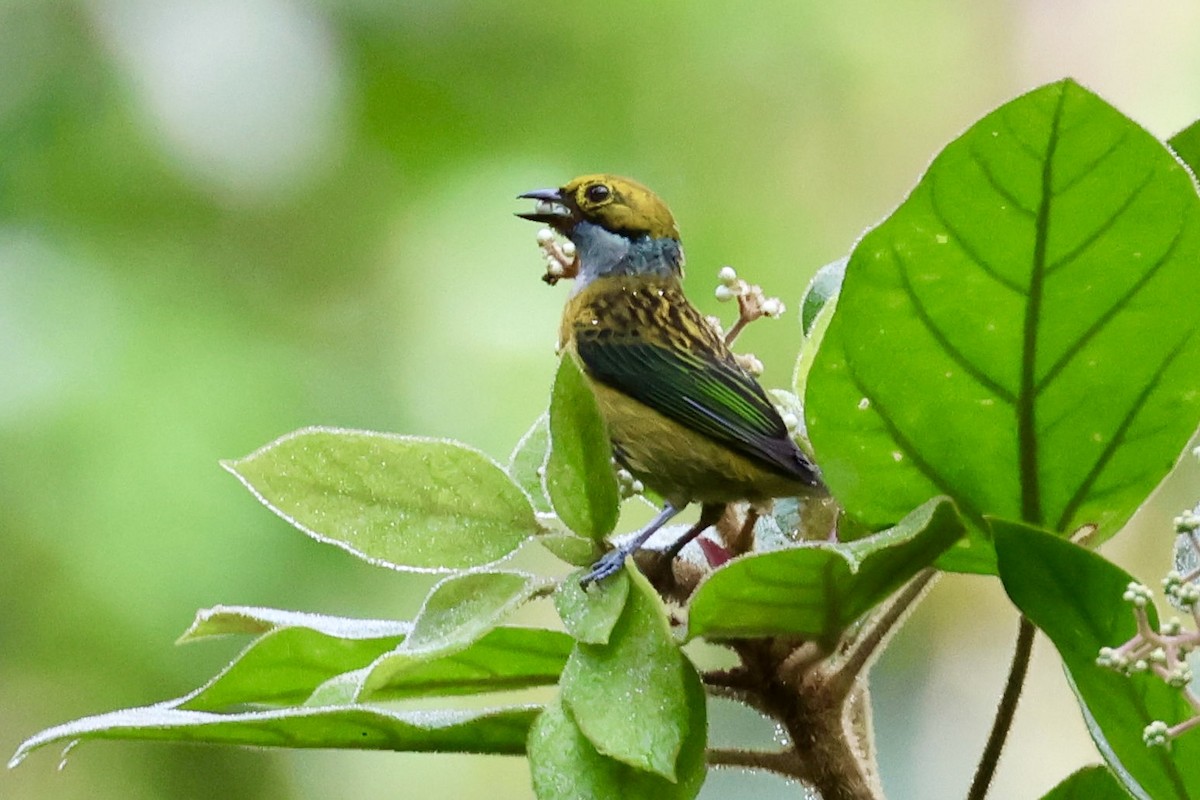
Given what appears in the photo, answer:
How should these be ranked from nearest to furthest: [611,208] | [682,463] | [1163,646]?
[1163,646] < [682,463] < [611,208]

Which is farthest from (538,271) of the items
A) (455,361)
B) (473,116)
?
(473,116)

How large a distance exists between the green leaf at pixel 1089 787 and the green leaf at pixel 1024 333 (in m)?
0.12

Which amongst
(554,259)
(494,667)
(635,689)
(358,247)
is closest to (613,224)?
(554,259)

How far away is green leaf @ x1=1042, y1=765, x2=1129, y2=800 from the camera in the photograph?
0.60 meters

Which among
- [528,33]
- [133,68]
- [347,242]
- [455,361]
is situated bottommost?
[455,361]

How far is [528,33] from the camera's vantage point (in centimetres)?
218

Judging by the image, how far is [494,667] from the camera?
0.62m

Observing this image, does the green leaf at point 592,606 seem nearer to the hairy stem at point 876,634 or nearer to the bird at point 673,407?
the bird at point 673,407

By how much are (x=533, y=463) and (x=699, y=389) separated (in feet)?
0.32

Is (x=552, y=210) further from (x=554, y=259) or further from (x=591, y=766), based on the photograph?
(x=591, y=766)

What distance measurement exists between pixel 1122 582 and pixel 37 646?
5.21 feet

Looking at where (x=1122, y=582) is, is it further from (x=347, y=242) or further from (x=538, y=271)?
(x=347, y=242)

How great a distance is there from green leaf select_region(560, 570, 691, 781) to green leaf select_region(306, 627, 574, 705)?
0.12 meters

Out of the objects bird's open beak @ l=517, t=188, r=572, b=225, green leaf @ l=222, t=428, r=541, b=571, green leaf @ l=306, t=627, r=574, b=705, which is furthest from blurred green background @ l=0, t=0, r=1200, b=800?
green leaf @ l=222, t=428, r=541, b=571
